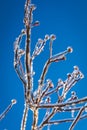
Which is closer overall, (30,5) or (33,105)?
(30,5)

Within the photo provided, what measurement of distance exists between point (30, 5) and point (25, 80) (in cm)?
72

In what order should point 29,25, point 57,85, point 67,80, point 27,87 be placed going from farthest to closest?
point 57,85 < point 67,80 < point 27,87 < point 29,25

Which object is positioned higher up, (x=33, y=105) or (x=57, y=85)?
(x=57, y=85)

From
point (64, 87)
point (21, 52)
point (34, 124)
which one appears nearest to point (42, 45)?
point (21, 52)

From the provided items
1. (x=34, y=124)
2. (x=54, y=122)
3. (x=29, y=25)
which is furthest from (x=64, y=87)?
(x=29, y=25)

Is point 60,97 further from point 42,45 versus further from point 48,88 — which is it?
point 42,45

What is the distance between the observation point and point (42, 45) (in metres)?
2.97

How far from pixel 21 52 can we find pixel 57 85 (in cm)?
90

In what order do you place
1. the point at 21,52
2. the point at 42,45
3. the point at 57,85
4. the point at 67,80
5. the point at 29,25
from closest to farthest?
1. the point at 29,25
2. the point at 21,52
3. the point at 42,45
4. the point at 67,80
5. the point at 57,85

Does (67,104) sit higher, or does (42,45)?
(42,45)

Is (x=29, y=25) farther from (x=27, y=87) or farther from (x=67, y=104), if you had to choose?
(x=67, y=104)

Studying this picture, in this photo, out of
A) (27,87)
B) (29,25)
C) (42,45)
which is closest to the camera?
(29,25)

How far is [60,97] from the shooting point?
3059 mm

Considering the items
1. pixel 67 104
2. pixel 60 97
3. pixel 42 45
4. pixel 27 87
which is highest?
pixel 42 45
